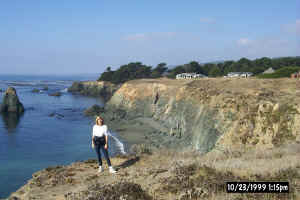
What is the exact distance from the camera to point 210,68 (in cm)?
11038

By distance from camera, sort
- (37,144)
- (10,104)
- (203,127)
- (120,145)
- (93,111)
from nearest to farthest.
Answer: (203,127), (120,145), (37,144), (93,111), (10,104)

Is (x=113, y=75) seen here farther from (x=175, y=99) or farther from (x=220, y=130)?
(x=220, y=130)

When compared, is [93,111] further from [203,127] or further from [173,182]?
[173,182]

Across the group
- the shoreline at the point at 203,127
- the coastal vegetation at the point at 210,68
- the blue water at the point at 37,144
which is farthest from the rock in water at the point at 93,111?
the coastal vegetation at the point at 210,68

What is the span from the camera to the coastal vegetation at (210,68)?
88.4 m

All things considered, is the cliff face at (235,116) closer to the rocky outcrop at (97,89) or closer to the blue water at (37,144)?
A: the blue water at (37,144)

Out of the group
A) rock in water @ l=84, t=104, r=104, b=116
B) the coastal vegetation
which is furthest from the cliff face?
the coastal vegetation

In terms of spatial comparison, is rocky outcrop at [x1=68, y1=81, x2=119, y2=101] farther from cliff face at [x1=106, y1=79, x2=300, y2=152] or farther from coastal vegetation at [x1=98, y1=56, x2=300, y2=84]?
cliff face at [x1=106, y1=79, x2=300, y2=152]

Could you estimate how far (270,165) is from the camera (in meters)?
9.57

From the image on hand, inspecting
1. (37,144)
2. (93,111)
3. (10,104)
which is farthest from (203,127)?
(10,104)

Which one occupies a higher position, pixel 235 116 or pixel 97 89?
pixel 97 89

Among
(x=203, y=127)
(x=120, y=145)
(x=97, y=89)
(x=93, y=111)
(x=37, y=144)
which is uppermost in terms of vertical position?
(x=97, y=89)

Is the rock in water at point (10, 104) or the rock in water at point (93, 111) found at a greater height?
the rock in water at point (10, 104)

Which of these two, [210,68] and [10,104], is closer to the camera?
[10,104]
